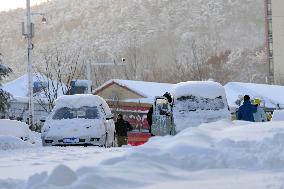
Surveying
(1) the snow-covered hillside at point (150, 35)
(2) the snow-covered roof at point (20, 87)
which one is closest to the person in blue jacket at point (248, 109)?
(2) the snow-covered roof at point (20, 87)

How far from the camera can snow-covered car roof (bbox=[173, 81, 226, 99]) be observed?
21.2 metres

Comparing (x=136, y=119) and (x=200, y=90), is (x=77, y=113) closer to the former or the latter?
(x=200, y=90)

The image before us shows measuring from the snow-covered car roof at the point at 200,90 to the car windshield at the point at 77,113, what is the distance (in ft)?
8.26

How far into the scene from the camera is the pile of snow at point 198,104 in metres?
20.6

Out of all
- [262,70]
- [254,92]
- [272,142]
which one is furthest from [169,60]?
[272,142]

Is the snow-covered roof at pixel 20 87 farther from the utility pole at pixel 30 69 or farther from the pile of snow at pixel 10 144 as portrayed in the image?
the pile of snow at pixel 10 144

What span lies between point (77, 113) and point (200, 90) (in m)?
3.74

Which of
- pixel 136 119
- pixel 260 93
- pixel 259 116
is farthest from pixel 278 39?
pixel 259 116

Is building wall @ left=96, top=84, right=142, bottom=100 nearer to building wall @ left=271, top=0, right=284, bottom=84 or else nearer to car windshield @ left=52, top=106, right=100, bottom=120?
car windshield @ left=52, top=106, right=100, bottom=120

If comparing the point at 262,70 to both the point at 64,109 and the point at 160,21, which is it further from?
the point at 64,109

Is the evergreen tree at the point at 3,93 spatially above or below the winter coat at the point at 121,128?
above

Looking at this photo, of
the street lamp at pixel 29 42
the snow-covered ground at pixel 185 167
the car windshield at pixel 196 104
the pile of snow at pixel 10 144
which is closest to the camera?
the snow-covered ground at pixel 185 167

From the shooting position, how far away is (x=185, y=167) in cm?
888

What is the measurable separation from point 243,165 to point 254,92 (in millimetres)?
53078
